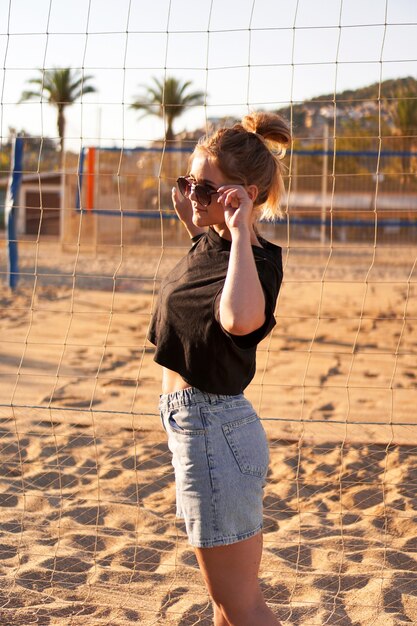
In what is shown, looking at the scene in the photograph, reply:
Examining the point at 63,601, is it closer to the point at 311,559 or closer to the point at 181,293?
the point at 311,559

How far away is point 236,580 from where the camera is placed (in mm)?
1836

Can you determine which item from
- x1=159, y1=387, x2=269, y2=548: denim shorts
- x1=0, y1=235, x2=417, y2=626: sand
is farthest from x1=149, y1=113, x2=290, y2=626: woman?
x1=0, y1=235, x2=417, y2=626: sand

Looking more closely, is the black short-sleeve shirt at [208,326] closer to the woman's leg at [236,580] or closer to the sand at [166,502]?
the woman's leg at [236,580]

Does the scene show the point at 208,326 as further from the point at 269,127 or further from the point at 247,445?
the point at 269,127

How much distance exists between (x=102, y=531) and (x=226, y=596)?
157 centimetres

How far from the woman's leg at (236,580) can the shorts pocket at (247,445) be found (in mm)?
155

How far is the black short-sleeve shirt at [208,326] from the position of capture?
1.80m

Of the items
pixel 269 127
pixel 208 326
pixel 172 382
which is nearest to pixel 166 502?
pixel 172 382

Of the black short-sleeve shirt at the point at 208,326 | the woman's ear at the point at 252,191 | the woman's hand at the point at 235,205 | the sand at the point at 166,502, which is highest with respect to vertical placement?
the woman's ear at the point at 252,191

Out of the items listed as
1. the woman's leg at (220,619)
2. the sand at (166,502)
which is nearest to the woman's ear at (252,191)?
the woman's leg at (220,619)

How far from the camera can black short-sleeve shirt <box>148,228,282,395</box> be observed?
1.80 m

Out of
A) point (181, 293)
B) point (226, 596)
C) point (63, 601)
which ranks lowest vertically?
point (63, 601)

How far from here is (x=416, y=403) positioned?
5.36 meters

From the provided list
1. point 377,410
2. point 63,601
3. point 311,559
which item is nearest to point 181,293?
point 63,601
